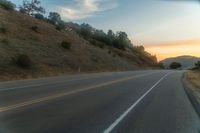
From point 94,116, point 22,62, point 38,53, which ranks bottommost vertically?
point 94,116

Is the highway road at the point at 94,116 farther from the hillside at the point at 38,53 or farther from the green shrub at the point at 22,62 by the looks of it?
the green shrub at the point at 22,62

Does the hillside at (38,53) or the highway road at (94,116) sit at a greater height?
the hillside at (38,53)

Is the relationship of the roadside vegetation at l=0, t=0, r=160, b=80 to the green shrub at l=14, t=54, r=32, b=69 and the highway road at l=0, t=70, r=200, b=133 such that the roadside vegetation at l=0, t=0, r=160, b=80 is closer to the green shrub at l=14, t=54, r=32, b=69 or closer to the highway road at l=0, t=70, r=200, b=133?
the green shrub at l=14, t=54, r=32, b=69

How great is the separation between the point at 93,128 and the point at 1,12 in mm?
56590

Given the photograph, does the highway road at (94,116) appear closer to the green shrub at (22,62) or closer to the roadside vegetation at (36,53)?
the roadside vegetation at (36,53)

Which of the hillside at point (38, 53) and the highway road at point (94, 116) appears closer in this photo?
the highway road at point (94, 116)

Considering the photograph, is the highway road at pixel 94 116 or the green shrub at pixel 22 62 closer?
the highway road at pixel 94 116

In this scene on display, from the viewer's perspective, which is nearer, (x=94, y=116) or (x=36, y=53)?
(x=94, y=116)

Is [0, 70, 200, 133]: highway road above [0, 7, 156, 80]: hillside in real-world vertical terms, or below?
below

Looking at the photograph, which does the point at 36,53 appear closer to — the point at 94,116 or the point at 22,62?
the point at 22,62

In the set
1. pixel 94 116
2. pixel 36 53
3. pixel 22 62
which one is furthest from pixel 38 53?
pixel 94 116

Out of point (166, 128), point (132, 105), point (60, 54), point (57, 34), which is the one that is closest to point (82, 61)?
point (60, 54)

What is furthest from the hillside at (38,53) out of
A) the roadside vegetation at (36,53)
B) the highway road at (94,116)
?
the highway road at (94,116)

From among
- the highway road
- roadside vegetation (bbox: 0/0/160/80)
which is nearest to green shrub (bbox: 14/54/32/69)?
roadside vegetation (bbox: 0/0/160/80)
